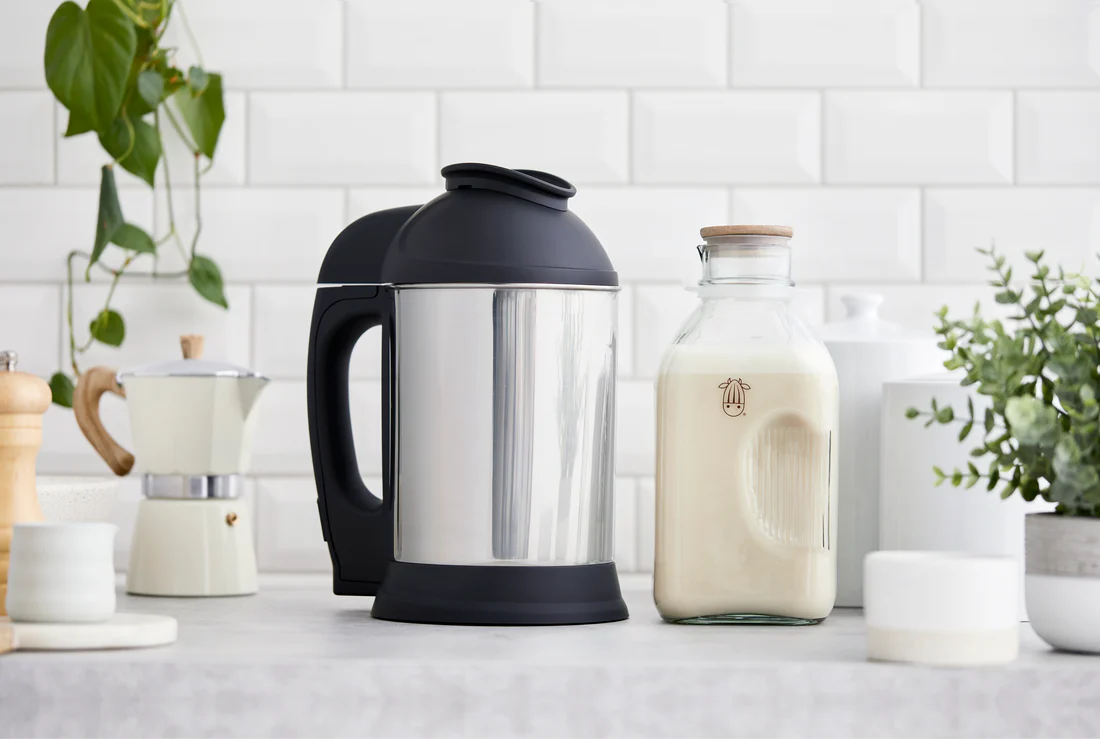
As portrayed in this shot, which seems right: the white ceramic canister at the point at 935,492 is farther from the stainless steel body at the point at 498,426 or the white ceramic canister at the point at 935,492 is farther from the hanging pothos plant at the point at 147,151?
the hanging pothos plant at the point at 147,151

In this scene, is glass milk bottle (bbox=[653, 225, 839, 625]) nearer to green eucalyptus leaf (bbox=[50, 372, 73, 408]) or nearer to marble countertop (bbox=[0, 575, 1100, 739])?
marble countertop (bbox=[0, 575, 1100, 739])

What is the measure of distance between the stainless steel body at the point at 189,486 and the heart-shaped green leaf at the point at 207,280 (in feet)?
1.05

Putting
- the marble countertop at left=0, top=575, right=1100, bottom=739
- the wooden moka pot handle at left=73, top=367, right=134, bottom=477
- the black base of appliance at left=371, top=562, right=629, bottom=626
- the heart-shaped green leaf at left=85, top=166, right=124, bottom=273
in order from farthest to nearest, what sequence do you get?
the heart-shaped green leaf at left=85, top=166, right=124, bottom=273, the wooden moka pot handle at left=73, top=367, right=134, bottom=477, the black base of appliance at left=371, top=562, right=629, bottom=626, the marble countertop at left=0, top=575, right=1100, bottom=739

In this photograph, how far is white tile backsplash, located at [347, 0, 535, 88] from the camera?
4.02 feet

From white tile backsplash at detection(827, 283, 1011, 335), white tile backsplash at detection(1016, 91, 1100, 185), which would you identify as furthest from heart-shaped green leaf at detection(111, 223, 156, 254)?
white tile backsplash at detection(1016, 91, 1100, 185)

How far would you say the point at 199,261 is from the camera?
3.99ft

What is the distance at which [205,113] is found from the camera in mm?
1214

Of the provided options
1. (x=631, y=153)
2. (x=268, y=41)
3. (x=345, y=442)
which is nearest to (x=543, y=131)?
(x=631, y=153)

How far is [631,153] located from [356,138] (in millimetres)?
300

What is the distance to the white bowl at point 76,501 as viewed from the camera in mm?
910

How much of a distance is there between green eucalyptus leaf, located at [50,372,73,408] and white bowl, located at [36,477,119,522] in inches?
10.1

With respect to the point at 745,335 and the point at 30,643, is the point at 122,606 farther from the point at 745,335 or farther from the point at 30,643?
the point at 745,335

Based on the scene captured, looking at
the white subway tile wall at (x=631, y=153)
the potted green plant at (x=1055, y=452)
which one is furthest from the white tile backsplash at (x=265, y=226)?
the potted green plant at (x=1055, y=452)

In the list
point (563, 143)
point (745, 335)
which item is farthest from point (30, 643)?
point (563, 143)
